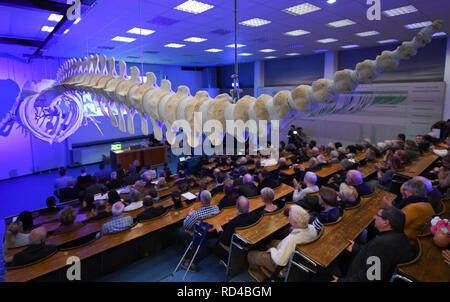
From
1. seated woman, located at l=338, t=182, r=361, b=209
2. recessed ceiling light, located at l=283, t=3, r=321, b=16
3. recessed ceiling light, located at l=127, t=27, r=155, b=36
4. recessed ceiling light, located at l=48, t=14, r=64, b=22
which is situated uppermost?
recessed ceiling light, located at l=127, t=27, r=155, b=36

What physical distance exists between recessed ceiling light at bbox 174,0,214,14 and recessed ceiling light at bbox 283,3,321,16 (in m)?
1.63

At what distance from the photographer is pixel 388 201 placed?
12.7ft

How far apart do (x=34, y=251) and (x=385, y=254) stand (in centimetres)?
384

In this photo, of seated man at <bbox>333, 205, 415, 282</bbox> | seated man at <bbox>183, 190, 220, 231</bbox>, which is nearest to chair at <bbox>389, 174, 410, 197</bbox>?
seated man at <bbox>333, 205, 415, 282</bbox>

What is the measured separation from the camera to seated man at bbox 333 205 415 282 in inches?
89.7

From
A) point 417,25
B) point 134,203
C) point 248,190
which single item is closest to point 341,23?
point 417,25

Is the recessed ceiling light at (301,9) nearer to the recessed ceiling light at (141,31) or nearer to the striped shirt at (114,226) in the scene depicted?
the recessed ceiling light at (141,31)

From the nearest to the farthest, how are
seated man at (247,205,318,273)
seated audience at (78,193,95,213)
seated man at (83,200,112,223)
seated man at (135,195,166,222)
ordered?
1. seated man at (247,205,318,273)
2. seated man at (135,195,166,222)
3. seated man at (83,200,112,223)
4. seated audience at (78,193,95,213)

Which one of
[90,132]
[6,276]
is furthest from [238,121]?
[90,132]

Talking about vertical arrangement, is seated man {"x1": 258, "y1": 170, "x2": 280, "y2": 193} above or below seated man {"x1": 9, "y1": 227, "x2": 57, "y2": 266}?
above

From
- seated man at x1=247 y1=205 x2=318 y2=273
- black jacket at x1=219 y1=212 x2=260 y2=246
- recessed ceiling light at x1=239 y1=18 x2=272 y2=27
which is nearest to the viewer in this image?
seated man at x1=247 y1=205 x2=318 y2=273

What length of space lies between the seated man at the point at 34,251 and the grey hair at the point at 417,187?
15.4 feet

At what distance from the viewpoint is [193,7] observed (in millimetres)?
4895

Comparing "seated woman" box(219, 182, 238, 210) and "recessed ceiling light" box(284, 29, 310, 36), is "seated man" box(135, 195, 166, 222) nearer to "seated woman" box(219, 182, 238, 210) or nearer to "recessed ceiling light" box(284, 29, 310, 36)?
"seated woman" box(219, 182, 238, 210)
